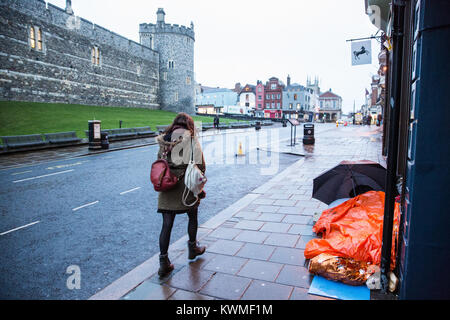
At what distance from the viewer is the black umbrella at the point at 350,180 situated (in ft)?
16.0

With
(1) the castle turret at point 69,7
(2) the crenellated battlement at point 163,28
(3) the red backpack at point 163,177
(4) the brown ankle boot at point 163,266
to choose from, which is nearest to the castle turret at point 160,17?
(2) the crenellated battlement at point 163,28

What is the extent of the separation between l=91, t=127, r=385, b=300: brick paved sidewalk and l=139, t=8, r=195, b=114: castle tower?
50390 millimetres

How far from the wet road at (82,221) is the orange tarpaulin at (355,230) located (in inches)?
87.5

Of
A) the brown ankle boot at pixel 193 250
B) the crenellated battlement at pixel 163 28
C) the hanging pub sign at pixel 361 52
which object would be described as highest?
the crenellated battlement at pixel 163 28

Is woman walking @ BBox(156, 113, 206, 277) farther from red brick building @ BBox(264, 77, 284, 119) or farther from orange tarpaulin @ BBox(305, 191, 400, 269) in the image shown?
red brick building @ BBox(264, 77, 284, 119)

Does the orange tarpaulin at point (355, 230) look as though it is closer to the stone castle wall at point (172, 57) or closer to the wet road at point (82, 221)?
the wet road at point (82, 221)

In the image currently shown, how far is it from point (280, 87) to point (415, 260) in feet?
287

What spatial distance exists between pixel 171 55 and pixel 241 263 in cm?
5417

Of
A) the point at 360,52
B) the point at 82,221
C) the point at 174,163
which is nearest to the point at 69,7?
the point at 360,52

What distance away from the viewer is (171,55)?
53.5m

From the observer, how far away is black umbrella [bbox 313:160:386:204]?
486 centimetres

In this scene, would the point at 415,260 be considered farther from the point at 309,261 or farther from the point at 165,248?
the point at 165,248

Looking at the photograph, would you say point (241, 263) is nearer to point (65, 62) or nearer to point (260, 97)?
point (65, 62)

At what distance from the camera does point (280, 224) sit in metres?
5.28
